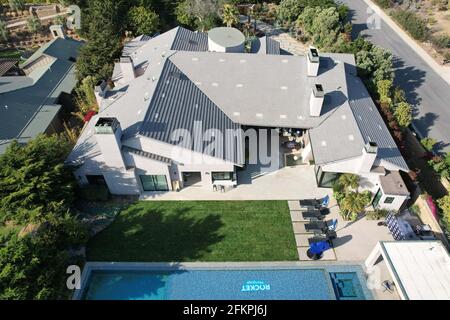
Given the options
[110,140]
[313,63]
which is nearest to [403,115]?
[313,63]

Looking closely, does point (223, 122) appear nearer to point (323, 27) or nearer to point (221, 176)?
point (221, 176)

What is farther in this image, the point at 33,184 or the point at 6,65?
the point at 6,65

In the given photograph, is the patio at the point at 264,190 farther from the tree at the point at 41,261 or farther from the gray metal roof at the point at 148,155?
the tree at the point at 41,261

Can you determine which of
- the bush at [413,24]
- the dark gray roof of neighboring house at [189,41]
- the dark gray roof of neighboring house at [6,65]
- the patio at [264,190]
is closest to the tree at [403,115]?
the patio at [264,190]

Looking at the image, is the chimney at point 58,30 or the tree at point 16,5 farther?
the tree at point 16,5

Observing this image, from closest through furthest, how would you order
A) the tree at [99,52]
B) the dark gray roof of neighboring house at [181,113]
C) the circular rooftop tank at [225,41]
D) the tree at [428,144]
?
the dark gray roof of neighboring house at [181,113] → the tree at [428,144] → the circular rooftop tank at [225,41] → the tree at [99,52]

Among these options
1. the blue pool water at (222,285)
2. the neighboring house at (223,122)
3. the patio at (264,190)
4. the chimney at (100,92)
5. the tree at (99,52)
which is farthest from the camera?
the tree at (99,52)

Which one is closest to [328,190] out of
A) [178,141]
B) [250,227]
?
[250,227]
